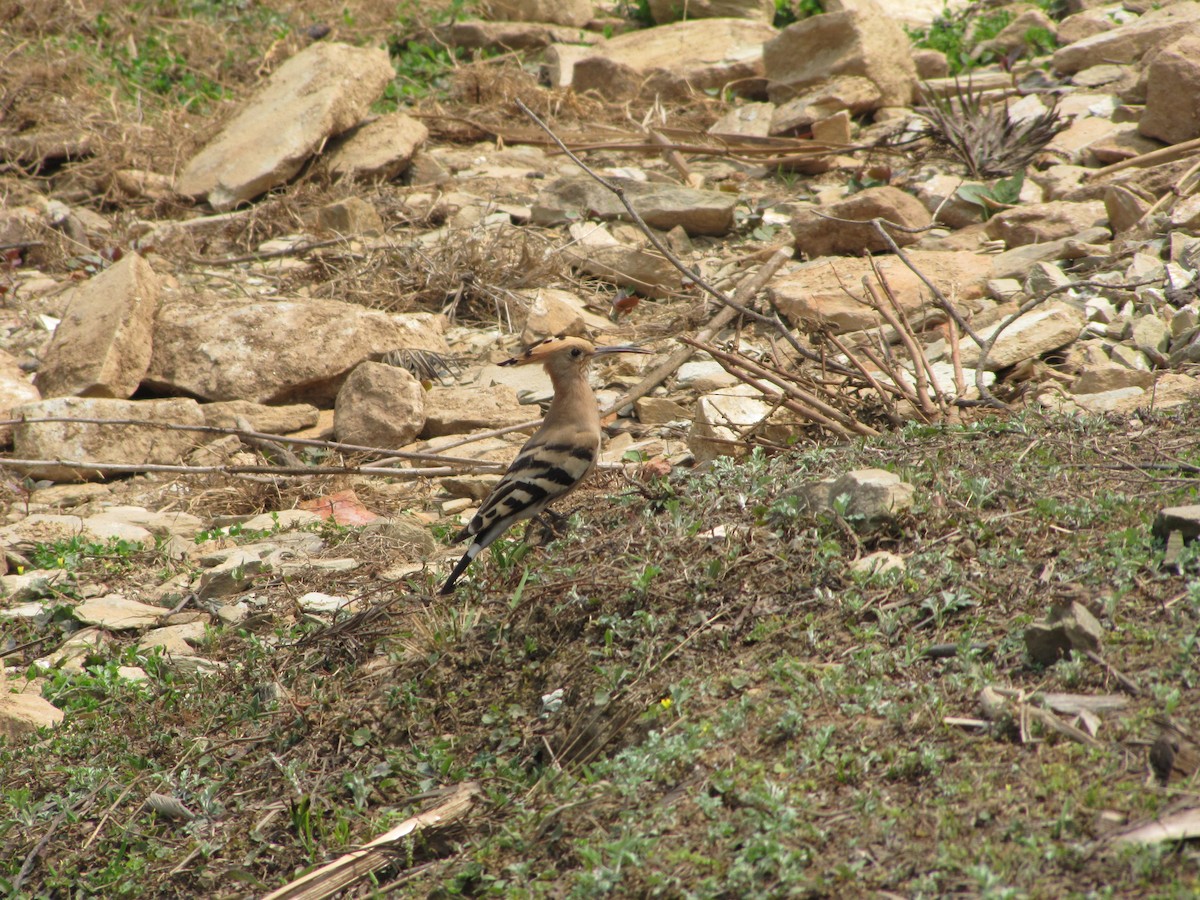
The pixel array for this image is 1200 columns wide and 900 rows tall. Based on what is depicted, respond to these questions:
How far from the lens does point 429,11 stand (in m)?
12.7

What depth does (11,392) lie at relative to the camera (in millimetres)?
7004

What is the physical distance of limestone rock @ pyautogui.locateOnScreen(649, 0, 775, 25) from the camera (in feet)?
40.9

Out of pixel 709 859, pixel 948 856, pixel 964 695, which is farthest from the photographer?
pixel 964 695

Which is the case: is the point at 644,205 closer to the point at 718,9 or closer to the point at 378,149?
the point at 378,149

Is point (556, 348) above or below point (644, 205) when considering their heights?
above

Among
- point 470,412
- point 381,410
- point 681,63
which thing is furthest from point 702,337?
point 681,63

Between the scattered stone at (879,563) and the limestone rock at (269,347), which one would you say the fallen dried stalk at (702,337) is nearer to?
the limestone rock at (269,347)

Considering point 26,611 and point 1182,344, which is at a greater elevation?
point 1182,344

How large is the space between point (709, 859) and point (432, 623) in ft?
4.81

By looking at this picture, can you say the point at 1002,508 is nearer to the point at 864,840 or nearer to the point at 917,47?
the point at 864,840

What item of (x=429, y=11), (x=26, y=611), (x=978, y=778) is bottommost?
(x=26, y=611)

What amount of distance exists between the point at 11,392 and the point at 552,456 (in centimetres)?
405

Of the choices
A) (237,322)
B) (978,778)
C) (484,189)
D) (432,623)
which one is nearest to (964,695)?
(978,778)

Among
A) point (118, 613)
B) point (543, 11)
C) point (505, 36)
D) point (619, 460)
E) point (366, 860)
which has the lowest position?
point (118, 613)
